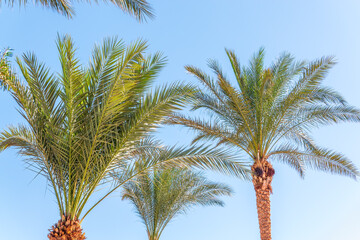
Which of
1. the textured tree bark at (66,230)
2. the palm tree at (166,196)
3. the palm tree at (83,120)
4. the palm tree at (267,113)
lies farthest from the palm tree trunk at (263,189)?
the textured tree bark at (66,230)

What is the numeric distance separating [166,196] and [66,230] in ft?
22.7

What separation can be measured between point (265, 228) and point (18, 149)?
7102 millimetres

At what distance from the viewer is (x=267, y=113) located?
1071cm

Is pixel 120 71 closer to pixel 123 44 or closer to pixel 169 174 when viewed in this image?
pixel 123 44

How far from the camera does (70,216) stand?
6.99m

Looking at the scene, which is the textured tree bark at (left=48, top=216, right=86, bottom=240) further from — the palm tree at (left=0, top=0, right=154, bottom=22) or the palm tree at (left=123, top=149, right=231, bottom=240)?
the palm tree at (left=123, top=149, right=231, bottom=240)

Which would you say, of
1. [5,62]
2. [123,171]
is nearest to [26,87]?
[5,62]

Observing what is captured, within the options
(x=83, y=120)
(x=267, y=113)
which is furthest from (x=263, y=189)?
(x=83, y=120)

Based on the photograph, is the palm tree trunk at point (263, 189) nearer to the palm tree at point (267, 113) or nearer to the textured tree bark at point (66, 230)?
the palm tree at point (267, 113)

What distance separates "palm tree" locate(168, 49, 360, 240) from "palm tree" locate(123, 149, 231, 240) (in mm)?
2300

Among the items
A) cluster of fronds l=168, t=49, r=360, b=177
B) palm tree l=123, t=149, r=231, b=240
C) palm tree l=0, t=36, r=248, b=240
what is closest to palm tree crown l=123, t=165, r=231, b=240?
palm tree l=123, t=149, r=231, b=240

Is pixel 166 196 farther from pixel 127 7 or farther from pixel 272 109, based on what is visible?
pixel 127 7

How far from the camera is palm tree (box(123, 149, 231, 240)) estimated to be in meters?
13.3

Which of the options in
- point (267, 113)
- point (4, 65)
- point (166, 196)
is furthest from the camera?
point (166, 196)
